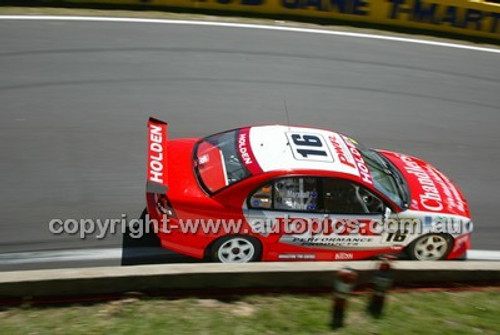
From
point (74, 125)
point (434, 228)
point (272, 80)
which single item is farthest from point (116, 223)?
point (272, 80)

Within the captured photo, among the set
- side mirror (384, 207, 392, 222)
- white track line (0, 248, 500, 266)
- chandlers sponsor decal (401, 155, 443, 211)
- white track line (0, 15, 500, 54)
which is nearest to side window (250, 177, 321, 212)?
side mirror (384, 207, 392, 222)

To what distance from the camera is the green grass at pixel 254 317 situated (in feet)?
16.9

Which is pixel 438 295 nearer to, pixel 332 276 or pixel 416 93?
pixel 332 276

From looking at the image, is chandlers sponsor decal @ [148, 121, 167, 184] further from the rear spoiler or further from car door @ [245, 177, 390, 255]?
car door @ [245, 177, 390, 255]

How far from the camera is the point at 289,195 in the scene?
6320 mm

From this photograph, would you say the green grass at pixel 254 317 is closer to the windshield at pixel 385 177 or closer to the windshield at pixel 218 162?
the windshield at pixel 385 177

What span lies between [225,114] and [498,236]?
486 centimetres

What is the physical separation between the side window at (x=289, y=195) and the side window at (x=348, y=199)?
14 centimetres

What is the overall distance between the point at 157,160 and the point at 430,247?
11.3 feet

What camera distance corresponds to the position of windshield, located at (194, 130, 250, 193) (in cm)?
631

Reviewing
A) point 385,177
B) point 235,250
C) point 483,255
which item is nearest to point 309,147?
point 385,177

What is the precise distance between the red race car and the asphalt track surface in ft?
3.86

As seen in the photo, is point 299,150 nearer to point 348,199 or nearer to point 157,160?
point 348,199

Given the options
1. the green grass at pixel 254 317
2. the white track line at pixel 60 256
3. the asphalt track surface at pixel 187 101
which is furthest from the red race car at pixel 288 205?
the asphalt track surface at pixel 187 101
